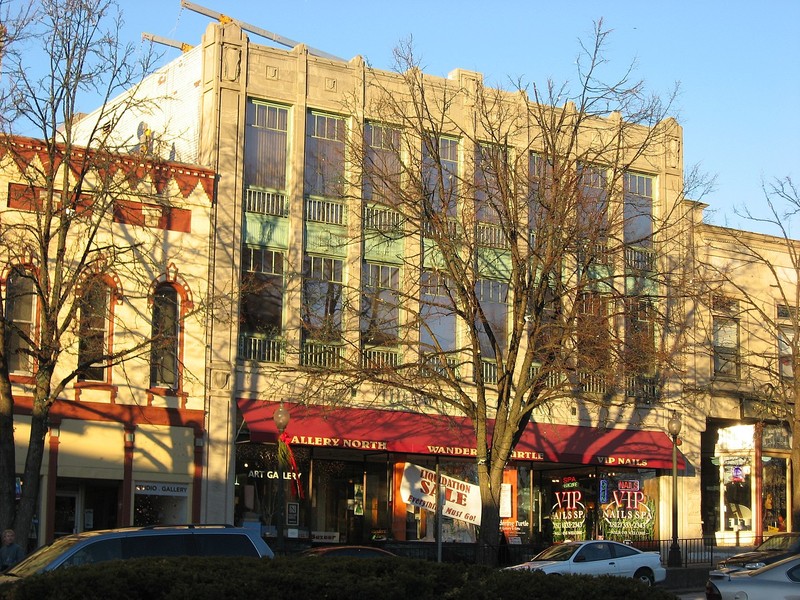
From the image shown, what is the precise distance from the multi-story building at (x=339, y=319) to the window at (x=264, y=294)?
53 millimetres

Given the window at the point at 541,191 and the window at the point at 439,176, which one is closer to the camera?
the window at the point at 541,191

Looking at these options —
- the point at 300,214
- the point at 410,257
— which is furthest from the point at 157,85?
the point at 410,257

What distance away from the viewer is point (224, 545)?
16.3 meters

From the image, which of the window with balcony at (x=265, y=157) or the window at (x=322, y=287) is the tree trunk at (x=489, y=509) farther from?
the window with balcony at (x=265, y=157)

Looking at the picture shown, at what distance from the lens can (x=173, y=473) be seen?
94.9 feet

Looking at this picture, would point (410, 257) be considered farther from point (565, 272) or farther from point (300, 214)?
point (565, 272)

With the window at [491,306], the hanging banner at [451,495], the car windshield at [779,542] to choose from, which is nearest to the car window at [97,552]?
the hanging banner at [451,495]

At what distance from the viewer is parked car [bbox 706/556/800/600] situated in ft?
58.9

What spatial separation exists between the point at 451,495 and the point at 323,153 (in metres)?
12.6

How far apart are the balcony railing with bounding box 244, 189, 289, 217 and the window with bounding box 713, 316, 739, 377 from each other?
14.9 m

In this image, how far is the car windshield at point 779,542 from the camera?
96.8 ft

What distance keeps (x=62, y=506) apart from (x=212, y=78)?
11765 mm

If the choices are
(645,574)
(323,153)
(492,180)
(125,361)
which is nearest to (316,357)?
(125,361)

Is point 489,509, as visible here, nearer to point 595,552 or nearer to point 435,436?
point 595,552
